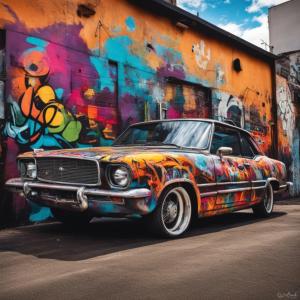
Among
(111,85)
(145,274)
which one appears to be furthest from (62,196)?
(111,85)

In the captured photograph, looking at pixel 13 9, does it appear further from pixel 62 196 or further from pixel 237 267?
pixel 237 267

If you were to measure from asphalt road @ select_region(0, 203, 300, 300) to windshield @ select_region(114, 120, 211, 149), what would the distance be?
1.18 meters

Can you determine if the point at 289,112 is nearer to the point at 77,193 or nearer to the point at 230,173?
the point at 230,173

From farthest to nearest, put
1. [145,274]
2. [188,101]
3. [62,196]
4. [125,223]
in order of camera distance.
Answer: [188,101] → [125,223] → [62,196] → [145,274]

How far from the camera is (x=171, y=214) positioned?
188 inches

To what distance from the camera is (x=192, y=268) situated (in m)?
3.24

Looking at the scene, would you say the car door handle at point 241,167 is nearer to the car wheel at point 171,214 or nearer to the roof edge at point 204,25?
the car wheel at point 171,214

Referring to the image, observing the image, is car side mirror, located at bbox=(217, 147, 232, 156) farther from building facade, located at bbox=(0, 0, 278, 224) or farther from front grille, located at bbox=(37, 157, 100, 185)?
building facade, located at bbox=(0, 0, 278, 224)

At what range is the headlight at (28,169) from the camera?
16.4 ft

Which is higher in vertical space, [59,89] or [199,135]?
[59,89]

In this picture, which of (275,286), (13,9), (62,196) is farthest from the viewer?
(13,9)

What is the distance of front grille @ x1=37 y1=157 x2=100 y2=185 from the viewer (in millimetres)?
4340

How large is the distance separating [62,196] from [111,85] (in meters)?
4.54

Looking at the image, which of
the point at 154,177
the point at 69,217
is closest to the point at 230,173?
the point at 154,177
